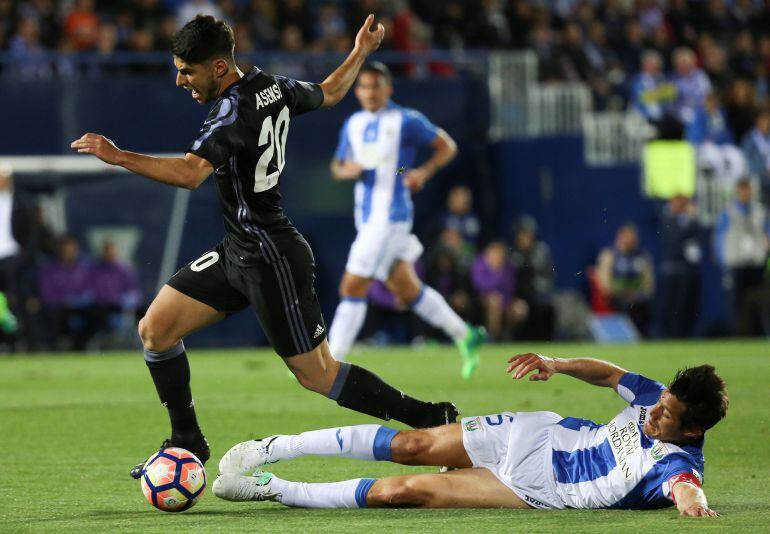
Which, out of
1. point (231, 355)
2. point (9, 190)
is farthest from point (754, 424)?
point (9, 190)

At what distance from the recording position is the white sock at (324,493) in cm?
659

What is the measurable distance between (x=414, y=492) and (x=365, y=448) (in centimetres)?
31

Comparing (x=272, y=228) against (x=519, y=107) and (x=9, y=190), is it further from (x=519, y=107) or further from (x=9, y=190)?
(x=519, y=107)

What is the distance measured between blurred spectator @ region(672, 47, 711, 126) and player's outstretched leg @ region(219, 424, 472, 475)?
50.3ft

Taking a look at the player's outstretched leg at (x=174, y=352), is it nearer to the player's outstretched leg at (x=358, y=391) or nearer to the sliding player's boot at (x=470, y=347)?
the player's outstretched leg at (x=358, y=391)

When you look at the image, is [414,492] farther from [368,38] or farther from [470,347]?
[470,347]

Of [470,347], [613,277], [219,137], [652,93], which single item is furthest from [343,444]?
[652,93]

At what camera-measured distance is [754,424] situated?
10.1 metres

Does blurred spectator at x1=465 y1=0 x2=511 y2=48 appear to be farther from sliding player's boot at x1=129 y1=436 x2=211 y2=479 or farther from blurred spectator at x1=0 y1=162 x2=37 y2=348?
sliding player's boot at x1=129 y1=436 x2=211 y2=479

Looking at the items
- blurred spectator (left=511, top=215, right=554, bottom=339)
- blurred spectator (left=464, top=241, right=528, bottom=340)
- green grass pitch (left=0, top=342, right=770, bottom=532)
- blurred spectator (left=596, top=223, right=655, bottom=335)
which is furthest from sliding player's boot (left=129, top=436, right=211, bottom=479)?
blurred spectator (left=596, top=223, right=655, bottom=335)

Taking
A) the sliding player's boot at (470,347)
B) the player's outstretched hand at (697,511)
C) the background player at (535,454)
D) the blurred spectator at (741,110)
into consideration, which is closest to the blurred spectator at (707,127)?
the blurred spectator at (741,110)

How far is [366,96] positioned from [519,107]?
28.8 ft

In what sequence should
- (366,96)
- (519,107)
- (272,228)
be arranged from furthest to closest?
(519,107) → (366,96) → (272,228)

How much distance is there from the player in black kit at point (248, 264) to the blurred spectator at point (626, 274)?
12.0m
